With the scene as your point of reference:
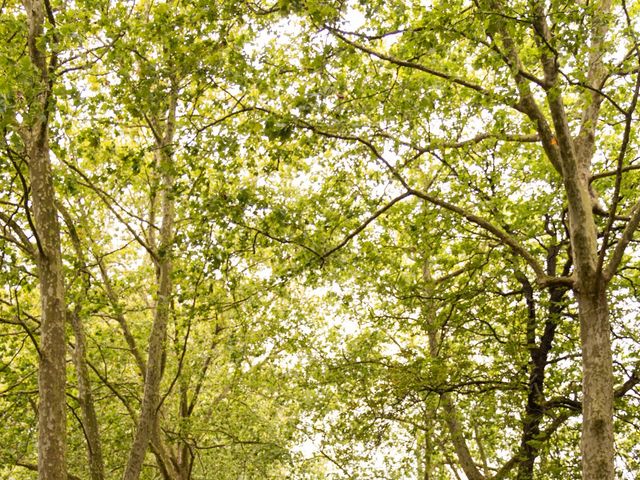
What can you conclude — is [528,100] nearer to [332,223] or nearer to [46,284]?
[332,223]

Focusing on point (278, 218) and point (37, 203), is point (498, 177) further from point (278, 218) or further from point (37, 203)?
point (37, 203)

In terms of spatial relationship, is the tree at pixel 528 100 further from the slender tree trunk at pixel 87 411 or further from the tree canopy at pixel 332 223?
the slender tree trunk at pixel 87 411

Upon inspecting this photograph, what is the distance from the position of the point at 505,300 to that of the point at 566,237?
1731mm

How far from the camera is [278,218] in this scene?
29.4 ft

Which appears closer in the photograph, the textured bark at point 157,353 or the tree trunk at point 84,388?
the tree trunk at point 84,388

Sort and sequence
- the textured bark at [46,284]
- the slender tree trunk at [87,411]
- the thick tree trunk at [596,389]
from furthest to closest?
the slender tree trunk at [87,411] → the thick tree trunk at [596,389] → the textured bark at [46,284]

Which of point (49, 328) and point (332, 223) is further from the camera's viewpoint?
point (332, 223)

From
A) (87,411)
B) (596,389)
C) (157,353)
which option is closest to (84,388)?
(87,411)

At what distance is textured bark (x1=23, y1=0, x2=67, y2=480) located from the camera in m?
6.62

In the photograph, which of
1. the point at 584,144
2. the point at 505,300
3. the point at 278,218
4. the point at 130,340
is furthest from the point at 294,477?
the point at 584,144

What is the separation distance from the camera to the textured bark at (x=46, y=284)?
6617mm

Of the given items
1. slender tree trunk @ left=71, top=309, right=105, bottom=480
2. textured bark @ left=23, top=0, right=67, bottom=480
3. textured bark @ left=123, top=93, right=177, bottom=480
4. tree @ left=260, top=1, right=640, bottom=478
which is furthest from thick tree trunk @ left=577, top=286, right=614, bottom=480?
slender tree trunk @ left=71, top=309, right=105, bottom=480

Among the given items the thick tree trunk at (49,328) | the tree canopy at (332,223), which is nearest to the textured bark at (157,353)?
the tree canopy at (332,223)

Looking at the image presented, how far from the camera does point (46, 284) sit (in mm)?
7160
